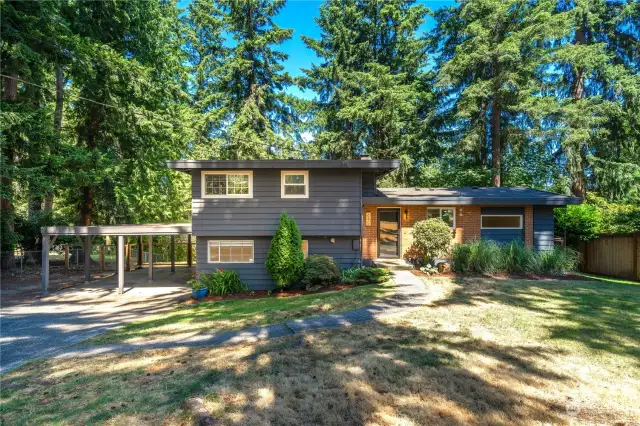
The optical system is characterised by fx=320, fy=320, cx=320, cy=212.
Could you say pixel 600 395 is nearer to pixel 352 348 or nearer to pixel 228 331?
pixel 352 348

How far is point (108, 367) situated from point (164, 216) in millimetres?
18067

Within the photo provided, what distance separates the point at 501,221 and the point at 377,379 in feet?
36.8

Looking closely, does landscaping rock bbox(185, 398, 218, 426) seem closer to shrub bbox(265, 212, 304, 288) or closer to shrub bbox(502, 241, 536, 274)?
shrub bbox(265, 212, 304, 288)

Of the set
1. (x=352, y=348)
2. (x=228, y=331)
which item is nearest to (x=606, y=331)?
(x=352, y=348)

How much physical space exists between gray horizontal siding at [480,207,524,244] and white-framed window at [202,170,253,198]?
9.18m

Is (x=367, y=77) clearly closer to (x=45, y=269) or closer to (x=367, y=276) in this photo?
(x=367, y=276)

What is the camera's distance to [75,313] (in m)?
8.34

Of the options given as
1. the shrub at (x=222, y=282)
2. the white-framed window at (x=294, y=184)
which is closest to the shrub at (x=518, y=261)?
the white-framed window at (x=294, y=184)

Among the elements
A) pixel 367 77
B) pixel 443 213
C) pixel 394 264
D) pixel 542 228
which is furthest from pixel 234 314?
pixel 367 77

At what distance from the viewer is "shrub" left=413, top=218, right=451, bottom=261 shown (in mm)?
11133

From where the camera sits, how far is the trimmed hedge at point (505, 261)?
33.0ft

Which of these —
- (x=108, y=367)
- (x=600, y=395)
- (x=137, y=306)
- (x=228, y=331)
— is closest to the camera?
(x=600, y=395)

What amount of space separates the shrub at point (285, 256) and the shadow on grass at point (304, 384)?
4.87 metres

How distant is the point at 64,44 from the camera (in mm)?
13398
